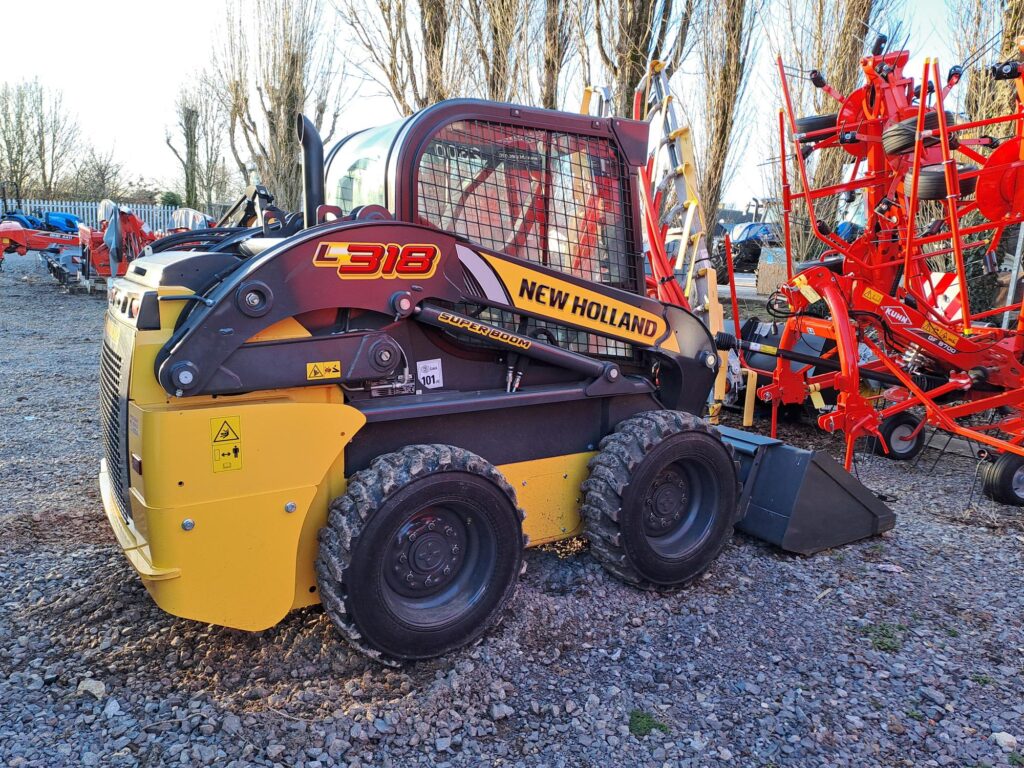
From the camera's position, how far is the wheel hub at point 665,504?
3744mm

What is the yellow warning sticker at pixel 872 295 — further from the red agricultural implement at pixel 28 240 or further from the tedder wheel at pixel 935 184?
the red agricultural implement at pixel 28 240

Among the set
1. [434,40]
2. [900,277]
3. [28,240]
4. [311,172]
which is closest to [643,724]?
[311,172]

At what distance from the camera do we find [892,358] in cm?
572

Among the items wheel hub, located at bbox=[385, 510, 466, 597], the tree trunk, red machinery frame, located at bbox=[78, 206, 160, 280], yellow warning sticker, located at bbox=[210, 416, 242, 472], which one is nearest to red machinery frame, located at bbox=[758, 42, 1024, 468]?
wheel hub, located at bbox=[385, 510, 466, 597]

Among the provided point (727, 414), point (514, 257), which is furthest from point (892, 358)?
point (514, 257)

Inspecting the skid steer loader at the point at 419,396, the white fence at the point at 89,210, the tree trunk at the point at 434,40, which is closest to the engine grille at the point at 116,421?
the skid steer loader at the point at 419,396

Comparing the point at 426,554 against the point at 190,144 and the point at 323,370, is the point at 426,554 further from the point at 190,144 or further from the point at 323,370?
the point at 190,144

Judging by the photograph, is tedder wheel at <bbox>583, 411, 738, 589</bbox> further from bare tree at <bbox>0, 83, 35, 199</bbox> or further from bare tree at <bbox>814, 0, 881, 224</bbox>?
bare tree at <bbox>0, 83, 35, 199</bbox>

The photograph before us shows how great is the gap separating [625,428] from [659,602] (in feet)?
2.72

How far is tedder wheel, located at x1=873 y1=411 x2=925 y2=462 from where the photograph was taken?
6.19m

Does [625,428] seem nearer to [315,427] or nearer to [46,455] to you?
[315,427]

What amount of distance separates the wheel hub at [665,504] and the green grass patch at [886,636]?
0.96 m

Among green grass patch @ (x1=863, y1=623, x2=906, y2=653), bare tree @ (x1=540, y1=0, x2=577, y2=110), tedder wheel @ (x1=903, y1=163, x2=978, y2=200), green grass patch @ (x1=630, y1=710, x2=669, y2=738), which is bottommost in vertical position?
green grass patch @ (x1=630, y1=710, x2=669, y2=738)

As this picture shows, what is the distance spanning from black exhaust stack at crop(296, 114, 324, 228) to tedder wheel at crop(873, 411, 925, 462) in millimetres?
4847
